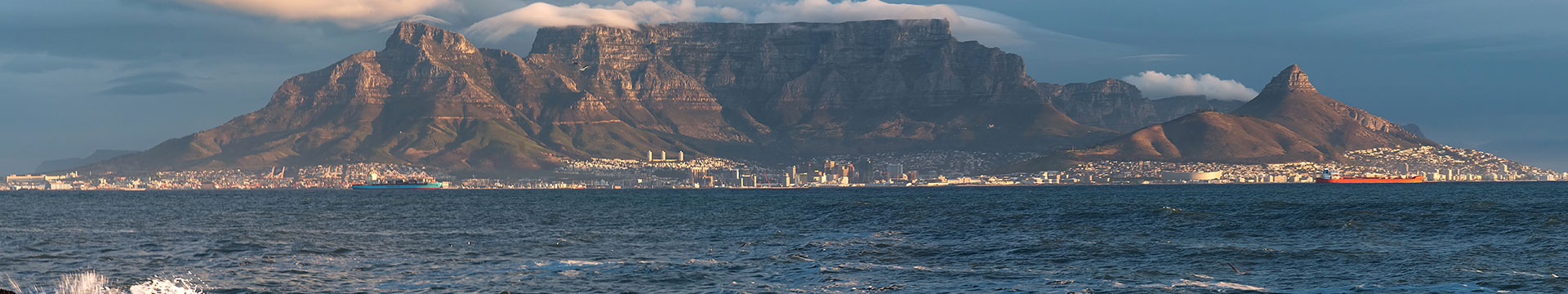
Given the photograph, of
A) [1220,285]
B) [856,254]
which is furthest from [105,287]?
[1220,285]

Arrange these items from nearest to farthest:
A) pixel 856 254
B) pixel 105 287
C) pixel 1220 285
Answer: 1. pixel 1220 285
2. pixel 105 287
3. pixel 856 254

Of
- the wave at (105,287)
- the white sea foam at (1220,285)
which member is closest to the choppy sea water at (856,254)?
the white sea foam at (1220,285)

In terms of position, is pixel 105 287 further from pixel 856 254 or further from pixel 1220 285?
pixel 1220 285

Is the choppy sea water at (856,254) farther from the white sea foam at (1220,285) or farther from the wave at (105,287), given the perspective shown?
the wave at (105,287)

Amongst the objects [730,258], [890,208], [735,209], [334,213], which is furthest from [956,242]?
[334,213]

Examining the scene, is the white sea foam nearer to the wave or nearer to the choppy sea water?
the choppy sea water

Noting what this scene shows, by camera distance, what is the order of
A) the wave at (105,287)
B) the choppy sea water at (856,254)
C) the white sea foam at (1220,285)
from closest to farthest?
the white sea foam at (1220,285) < the wave at (105,287) < the choppy sea water at (856,254)

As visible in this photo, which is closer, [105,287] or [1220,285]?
[1220,285]

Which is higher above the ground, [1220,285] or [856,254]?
[856,254]
